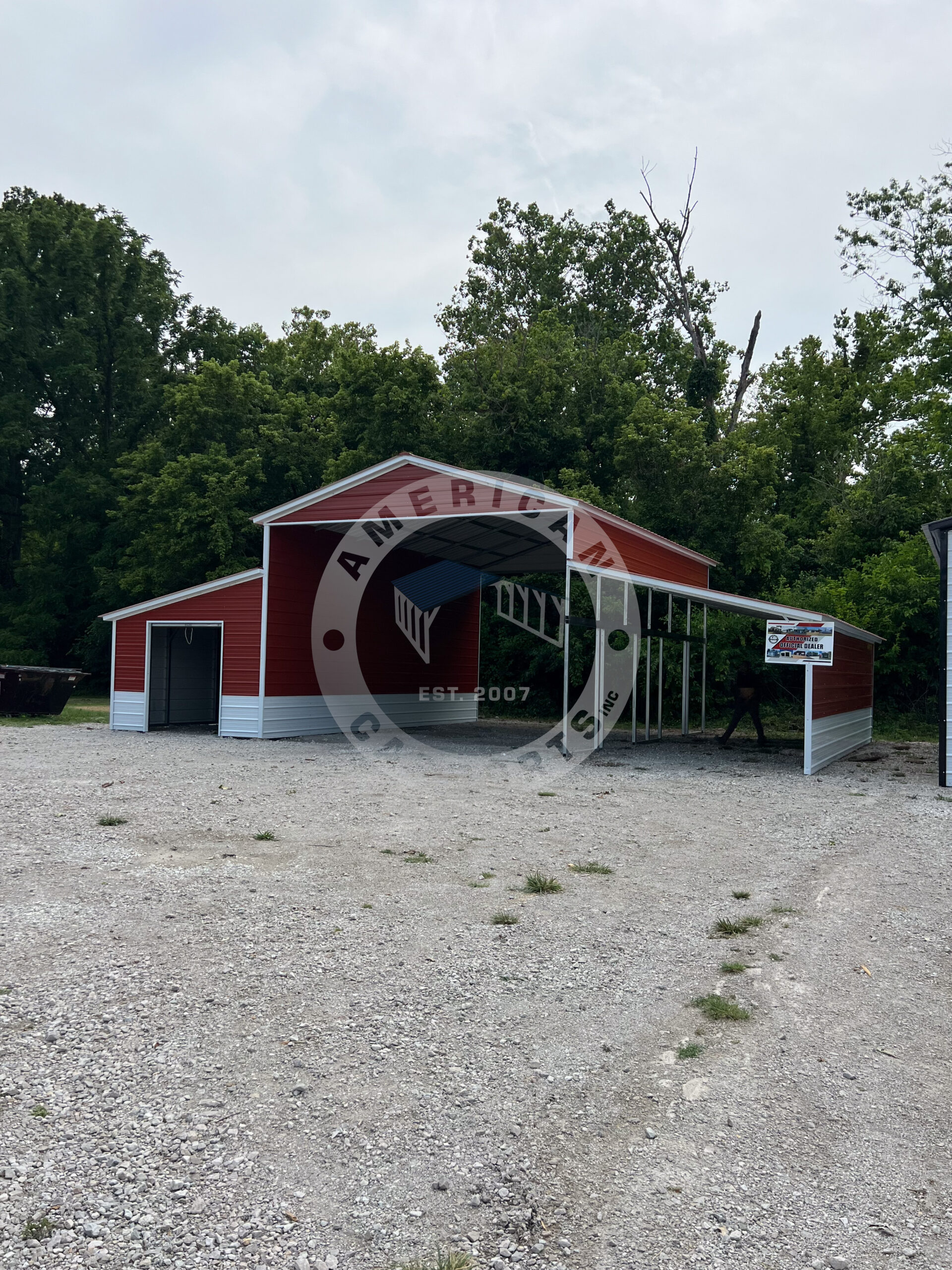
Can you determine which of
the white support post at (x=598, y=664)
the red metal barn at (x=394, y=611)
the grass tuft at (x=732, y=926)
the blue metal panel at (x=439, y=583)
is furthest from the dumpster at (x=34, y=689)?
the grass tuft at (x=732, y=926)

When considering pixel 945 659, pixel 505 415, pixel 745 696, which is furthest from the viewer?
pixel 505 415

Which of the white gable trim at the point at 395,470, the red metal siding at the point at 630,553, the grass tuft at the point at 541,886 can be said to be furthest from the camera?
the red metal siding at the point at 630,553

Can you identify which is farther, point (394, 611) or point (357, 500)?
point (394, 611)

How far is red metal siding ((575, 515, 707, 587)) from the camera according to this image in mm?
13844

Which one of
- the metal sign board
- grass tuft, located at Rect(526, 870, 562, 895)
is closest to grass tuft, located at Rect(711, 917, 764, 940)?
grass tuft, located at Rect(526, 870, 562, 895)

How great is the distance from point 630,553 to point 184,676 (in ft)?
30.6

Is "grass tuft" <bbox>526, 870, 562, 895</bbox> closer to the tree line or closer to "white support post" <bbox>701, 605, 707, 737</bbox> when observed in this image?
"white support post" <bbox>701, 605, 707, 737</bbox>

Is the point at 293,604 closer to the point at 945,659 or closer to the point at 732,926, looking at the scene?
the point at 945,659

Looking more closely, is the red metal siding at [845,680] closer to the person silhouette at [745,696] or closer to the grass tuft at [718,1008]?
the person silhouette at [745,696]

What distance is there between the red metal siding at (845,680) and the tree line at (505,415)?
2.15 m

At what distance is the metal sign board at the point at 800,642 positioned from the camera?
12.2 metres

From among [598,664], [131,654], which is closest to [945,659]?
[598,664]

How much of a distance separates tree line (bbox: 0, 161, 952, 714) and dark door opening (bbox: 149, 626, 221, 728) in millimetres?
6817

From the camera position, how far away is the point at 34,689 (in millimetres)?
18297
